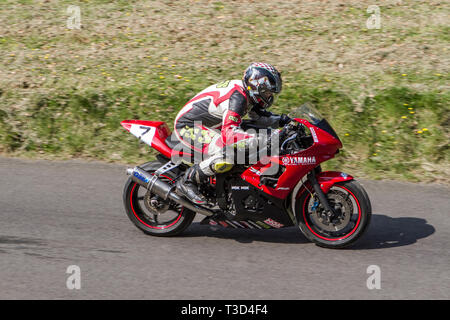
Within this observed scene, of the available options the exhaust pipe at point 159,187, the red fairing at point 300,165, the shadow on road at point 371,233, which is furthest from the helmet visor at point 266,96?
the shadow on road at point 371,233

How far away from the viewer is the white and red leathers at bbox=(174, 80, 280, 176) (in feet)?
19.3

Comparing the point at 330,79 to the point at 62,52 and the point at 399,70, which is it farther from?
the point at 62,52

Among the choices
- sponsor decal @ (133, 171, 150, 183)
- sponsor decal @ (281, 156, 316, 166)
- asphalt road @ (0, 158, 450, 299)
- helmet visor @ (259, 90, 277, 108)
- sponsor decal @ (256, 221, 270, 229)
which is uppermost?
helmet visor @ (259, 90, 277, 108)

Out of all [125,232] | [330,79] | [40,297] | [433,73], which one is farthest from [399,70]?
[40,297]

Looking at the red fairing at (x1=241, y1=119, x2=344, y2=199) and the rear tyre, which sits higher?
the red fairing at (x1=241, y1=119, x2=344, y2=199)

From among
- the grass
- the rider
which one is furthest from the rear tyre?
the grass

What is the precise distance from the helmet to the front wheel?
1056 mm

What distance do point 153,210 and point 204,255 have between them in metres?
0.85

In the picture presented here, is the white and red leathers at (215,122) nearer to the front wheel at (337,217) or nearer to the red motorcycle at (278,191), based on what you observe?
the red motorcycle at (278,191)

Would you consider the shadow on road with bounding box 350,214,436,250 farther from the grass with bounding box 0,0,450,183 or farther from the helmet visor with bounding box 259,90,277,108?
the helmet visor with bounding box 259,90,277,108

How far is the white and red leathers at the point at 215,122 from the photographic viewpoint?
5887 millimetres

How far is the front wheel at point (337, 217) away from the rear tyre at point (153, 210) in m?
1.20
